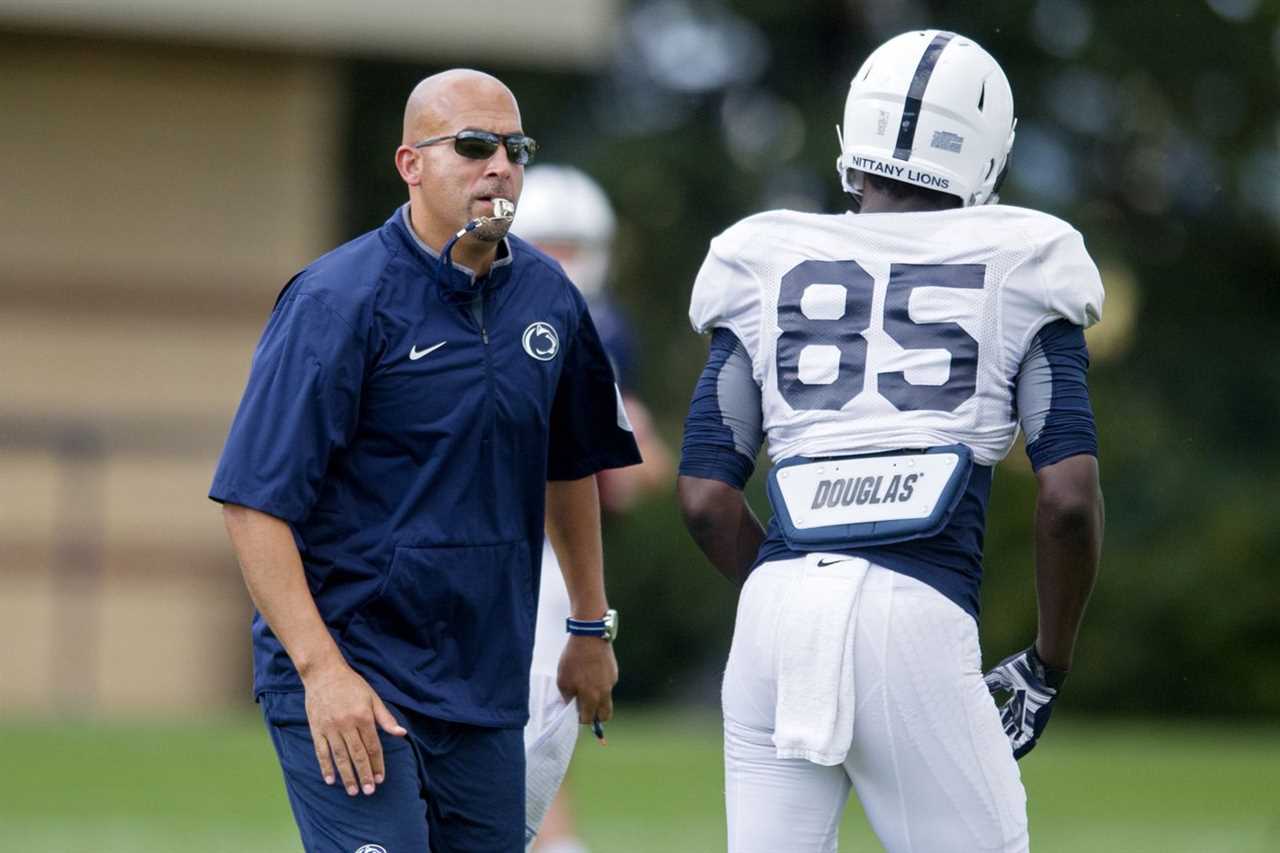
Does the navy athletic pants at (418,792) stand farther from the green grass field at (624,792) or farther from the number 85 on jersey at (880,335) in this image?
the green grass field at (624,792)

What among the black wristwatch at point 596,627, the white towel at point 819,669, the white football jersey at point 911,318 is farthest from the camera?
the black wristwatch at point 596,627

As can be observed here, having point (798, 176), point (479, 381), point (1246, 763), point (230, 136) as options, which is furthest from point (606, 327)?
point (798, 176)

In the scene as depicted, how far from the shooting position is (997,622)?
16.8m

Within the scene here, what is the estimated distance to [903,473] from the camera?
4.26m

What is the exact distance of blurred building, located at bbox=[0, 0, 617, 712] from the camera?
16906mm

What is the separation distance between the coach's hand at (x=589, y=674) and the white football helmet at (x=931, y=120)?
142cm

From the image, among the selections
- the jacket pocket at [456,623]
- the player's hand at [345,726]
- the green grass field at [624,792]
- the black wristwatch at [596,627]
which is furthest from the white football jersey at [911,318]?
the green grass field at [624,792]

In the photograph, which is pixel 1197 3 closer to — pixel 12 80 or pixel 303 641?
pixel 12 80

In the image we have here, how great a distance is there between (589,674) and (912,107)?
169cm

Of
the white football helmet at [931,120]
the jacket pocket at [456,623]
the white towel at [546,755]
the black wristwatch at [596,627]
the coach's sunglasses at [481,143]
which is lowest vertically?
the white towel at [546,755]

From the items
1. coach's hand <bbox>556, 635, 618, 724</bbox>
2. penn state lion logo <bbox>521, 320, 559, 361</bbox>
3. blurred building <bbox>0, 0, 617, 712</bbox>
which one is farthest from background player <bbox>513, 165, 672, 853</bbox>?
blurred building <bbox>0, 0, 617, 712</bbox>

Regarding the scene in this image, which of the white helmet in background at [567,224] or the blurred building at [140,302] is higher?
the white helmet in background at [567,224]

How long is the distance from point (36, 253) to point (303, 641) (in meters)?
13.5

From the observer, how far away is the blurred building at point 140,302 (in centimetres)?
1691
